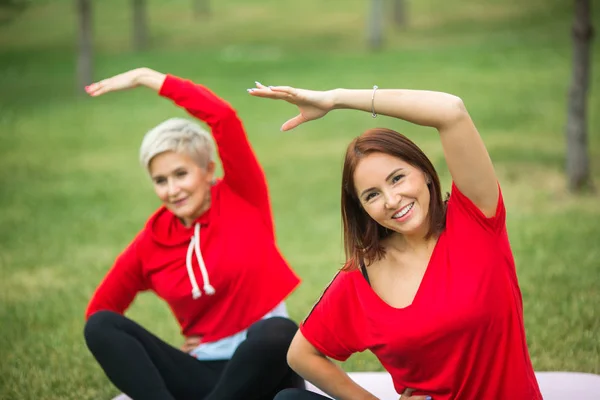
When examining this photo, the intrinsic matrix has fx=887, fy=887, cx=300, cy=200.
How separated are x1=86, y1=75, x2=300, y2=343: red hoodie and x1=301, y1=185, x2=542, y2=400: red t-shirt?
3.53 feet

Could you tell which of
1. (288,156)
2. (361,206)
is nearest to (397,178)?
(361,206)

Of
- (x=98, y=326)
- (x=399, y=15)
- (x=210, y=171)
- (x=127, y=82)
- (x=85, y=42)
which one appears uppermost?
(x=127, y=82)

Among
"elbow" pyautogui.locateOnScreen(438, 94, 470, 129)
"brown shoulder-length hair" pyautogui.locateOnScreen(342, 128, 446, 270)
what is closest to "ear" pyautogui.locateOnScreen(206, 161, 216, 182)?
"brown shoulder-length hair" pyautogui.locateOnScreen(342, 128, 446, 270)

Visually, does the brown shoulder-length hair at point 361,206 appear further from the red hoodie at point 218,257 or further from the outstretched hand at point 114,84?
the outstretched hand at point 114,84

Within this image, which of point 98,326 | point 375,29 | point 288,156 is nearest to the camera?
point 98,326

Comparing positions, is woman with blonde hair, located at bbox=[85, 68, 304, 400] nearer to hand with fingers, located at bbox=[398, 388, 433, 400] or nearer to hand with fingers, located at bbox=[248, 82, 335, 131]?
hand with fingers, located at bbox=[398, 388, 433, 400]

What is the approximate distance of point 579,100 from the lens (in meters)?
8.52

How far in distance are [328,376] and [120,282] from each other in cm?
136

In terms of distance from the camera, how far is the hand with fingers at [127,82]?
12.1ft

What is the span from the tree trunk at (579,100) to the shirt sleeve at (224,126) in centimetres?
524

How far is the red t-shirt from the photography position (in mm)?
2891

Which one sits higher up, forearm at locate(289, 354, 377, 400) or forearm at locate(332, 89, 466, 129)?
forearm at locate(332, 89, 466, 129)

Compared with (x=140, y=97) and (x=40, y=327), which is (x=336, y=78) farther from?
(x=40, y=327)

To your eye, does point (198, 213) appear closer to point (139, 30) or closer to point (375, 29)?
point (375, 29)
